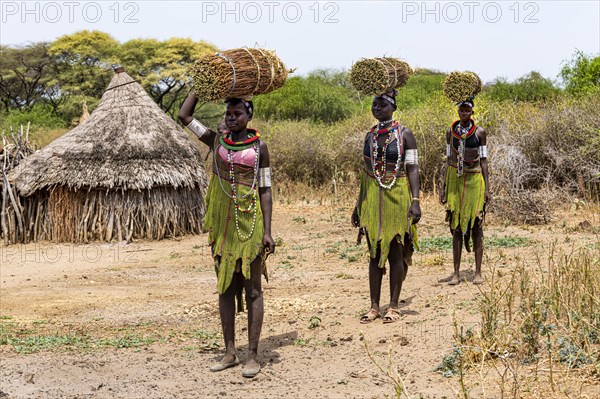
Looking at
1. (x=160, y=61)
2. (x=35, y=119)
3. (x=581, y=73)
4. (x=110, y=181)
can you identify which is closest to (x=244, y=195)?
(x=110, y=181)

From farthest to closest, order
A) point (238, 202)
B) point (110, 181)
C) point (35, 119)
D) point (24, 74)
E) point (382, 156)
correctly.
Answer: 1. point (24, 74)
2. point (35, 119)
3. point (110, 181)
4. point (382, 156)
5. point (238, 202)

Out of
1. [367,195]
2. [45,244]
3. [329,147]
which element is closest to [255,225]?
[367,195]

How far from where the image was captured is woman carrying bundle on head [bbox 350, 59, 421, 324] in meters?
5.77

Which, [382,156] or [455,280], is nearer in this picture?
[382,156]

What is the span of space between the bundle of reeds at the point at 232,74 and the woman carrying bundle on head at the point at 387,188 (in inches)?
46.3

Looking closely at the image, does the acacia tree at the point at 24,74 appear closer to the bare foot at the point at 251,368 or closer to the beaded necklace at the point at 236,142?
the beaded necklace at the point at 236,142

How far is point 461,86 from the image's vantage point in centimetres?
716

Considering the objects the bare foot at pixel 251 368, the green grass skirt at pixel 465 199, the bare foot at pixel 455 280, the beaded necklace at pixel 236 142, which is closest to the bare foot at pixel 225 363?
the bare foot at pixel 251 368

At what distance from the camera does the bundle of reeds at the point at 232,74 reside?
4730mm

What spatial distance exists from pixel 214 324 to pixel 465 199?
8.24 ft

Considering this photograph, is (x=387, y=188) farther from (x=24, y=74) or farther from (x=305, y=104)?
(x=24, y=74)

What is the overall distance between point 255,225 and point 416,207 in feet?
4.89

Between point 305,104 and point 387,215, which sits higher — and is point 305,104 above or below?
above

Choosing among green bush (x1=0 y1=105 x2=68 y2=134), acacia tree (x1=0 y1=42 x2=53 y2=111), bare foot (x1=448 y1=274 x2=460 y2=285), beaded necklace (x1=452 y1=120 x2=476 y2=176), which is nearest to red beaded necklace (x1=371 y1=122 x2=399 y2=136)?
beaded necklace (x1=452 y1=120 x2=476 y2=176)
